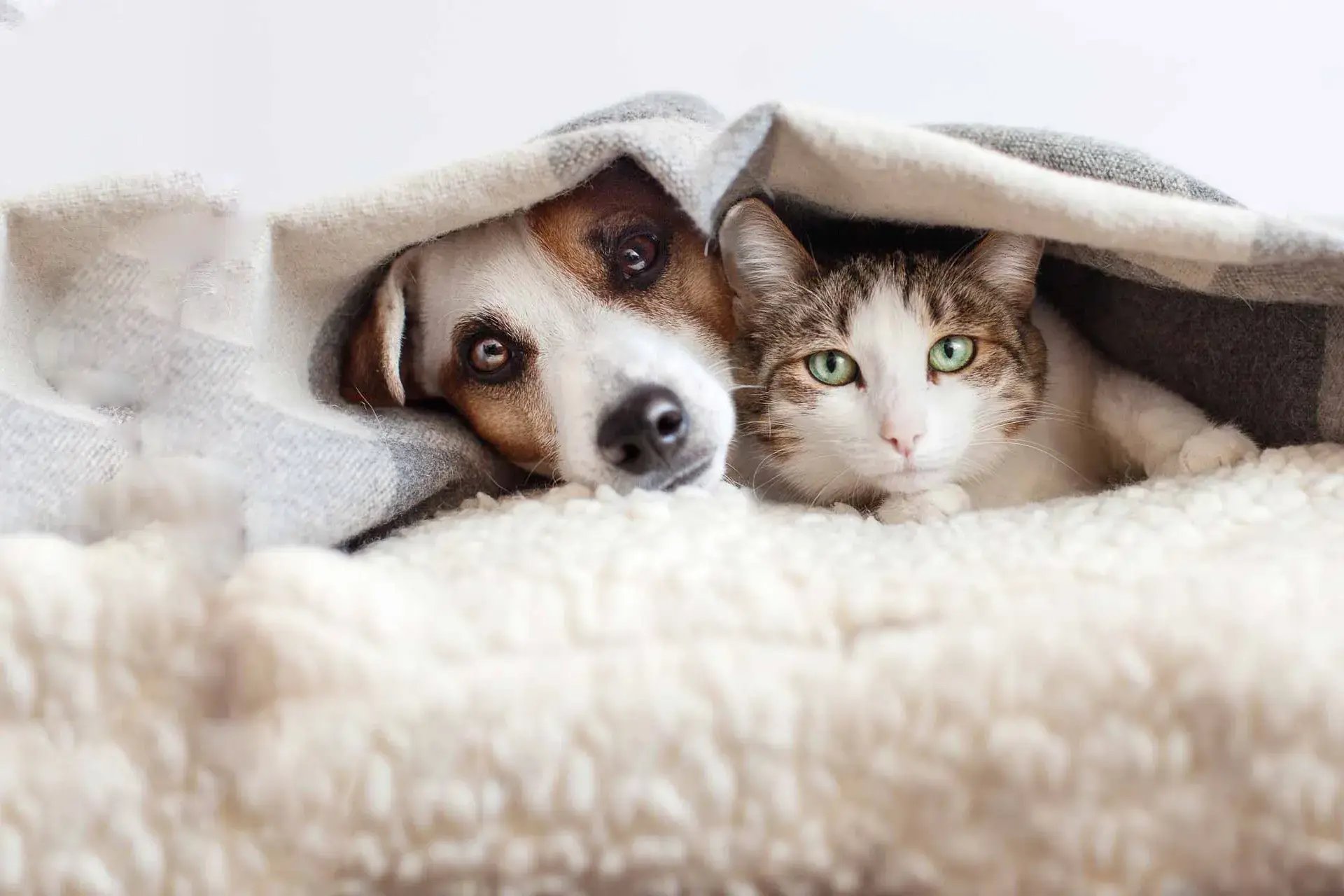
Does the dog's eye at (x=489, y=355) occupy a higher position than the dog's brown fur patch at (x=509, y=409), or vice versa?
the dog's eye at (x=489, y=355)

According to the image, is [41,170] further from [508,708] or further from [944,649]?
[944,649]

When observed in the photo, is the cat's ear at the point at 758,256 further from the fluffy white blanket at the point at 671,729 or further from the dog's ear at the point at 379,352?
the fluffy white blanket at the point at 671,729

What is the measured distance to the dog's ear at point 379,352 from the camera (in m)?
1.05

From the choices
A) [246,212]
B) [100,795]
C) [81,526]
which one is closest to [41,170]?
[246,212]

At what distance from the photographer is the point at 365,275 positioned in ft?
3.34

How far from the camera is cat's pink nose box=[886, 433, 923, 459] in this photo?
1008 millimetres

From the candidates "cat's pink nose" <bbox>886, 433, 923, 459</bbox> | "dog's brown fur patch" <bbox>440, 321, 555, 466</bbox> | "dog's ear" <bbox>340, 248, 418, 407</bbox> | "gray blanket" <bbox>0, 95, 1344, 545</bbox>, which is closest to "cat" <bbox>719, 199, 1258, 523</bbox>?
"cat's pink nose" <bbox>886, 433, 923, 459</bbox>

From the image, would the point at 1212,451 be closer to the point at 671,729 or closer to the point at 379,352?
the point at 671,729

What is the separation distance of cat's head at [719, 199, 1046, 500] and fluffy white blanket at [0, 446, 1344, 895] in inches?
18.1

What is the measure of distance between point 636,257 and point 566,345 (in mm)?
Result: 139

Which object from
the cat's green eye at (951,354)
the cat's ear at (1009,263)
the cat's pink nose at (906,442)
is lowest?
the cat's pink nose at (906,442)

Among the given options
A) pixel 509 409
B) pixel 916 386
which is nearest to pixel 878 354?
pixel 916 386

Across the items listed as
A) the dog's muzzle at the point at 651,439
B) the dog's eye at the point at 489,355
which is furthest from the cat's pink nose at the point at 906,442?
the dog's eye at the point at 489,355

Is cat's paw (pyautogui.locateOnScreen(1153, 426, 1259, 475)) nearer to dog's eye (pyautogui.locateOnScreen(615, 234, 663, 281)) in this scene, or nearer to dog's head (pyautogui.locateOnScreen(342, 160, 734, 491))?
dog's head (pyautogui.locateOnScreen(342, 160, 734, 491))
